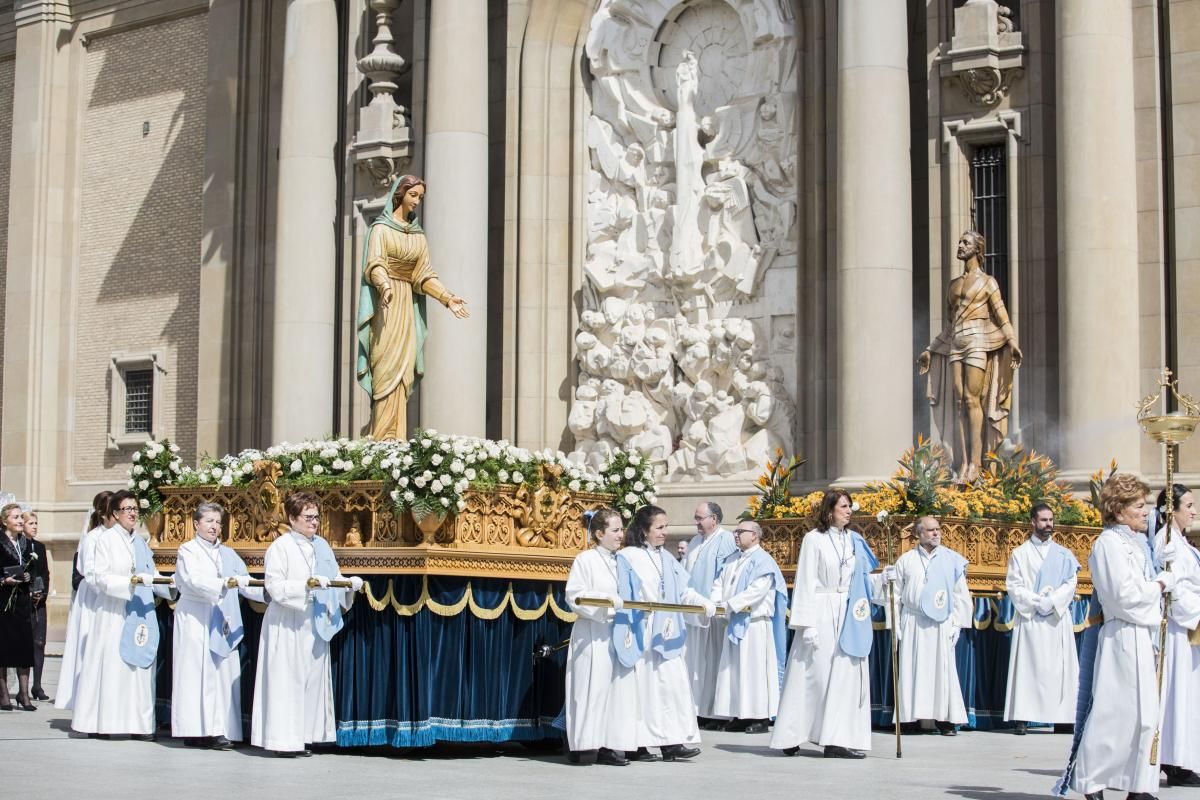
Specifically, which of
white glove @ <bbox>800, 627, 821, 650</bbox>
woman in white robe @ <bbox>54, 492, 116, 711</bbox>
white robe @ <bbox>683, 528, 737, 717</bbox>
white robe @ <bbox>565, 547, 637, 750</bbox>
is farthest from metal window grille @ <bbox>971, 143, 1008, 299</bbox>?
woman in white robe @ <bbox>54, 492, 116, 711</bbox>

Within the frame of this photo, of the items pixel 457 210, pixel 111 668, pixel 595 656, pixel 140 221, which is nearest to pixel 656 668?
pixel 595 656

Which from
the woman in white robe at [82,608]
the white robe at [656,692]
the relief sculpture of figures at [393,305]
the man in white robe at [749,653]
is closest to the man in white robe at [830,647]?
the white robe at [656,692]

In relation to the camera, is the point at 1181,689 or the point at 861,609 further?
the point at 861,609

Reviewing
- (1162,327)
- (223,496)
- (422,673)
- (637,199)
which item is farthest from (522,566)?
(637,199)

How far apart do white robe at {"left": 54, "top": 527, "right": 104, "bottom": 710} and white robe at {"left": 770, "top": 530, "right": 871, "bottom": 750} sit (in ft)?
17.9

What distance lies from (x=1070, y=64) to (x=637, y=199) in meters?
6.52

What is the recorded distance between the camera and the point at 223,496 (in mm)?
14461

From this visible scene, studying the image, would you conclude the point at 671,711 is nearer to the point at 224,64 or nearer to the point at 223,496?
the point at 223,496

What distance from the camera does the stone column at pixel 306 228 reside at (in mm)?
24438

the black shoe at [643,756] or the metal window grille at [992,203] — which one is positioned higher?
the metal window grille at [992,203]

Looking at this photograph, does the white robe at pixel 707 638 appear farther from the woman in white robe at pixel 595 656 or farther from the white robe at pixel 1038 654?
the woman in white robe at pixel 595 656

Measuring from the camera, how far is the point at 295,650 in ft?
41.7

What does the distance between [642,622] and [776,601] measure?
143 inches

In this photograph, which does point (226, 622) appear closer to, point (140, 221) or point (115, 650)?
point (115, 650)
